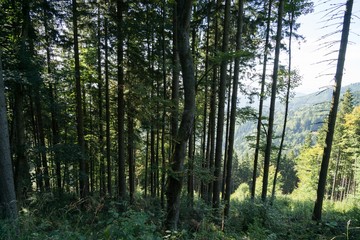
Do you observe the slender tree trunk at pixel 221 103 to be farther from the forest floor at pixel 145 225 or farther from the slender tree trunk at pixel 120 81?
the slender tree trunk at pixel 120 81

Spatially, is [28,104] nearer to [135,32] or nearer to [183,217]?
[135,32]

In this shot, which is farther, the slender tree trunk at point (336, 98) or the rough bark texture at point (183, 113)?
the slender tree trunk at point (336, 98)

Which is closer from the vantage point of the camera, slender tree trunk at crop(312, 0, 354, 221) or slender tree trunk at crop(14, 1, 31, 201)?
slender tree trunk at crop(312, 0, 354, 221)

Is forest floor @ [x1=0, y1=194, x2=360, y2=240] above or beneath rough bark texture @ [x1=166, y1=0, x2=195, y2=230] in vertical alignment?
beneath

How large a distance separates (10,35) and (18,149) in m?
4.16

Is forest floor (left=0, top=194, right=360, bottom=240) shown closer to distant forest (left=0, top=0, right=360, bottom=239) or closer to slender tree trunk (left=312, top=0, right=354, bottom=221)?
distant forest (left=0, top=0, right=360, bottom=239)

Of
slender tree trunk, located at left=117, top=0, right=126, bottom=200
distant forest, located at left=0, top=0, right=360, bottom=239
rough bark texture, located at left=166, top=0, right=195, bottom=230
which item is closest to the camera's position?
rough bark texture, located at left=166, top=0, right=195, bottom=230

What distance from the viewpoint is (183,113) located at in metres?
4.88

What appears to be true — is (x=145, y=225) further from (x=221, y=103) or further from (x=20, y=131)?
(x=20, y=131)

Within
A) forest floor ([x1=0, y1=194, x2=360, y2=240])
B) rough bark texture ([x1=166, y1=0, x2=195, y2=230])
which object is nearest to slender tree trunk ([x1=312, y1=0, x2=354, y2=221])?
forest floor ([x1=0, y1=194, x2=360, y2=240])

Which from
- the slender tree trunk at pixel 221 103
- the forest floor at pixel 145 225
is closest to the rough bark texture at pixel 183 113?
the forest floor at pixel 145 225

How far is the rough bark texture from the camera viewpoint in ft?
15.2

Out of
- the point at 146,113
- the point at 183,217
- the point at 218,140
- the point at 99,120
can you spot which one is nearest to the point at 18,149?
the point at 146,113

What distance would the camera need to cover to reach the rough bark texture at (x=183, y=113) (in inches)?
183
